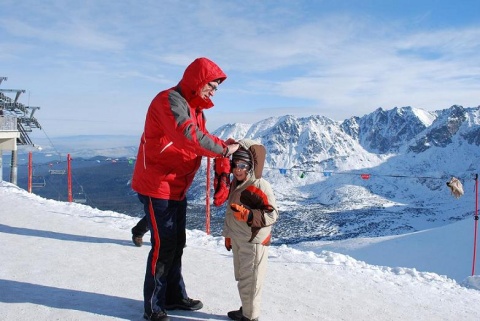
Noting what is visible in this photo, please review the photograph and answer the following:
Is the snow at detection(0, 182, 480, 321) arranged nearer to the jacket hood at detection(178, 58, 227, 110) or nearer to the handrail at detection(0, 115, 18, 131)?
the jacket hood at detection(178, 58, 227, 110)

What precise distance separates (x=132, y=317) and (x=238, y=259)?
1.26 meters

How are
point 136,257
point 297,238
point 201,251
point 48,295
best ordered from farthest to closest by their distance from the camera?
1. point 297,238
2. point 201,251
3. point 136,257
4. point 48,295

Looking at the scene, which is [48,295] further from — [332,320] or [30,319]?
[332,320]

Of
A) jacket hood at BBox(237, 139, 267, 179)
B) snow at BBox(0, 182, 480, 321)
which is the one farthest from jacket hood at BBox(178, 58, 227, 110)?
snow at BBox(0, 182, 480, 321)

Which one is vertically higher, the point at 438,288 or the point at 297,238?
the point at 438,288

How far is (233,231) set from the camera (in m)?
4.39

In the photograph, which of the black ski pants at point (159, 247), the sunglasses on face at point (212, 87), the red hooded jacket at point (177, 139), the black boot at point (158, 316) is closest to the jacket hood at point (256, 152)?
the red hooded jacket at point (177, 139)

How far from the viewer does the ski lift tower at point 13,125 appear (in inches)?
1083

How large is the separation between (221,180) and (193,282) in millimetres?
2176

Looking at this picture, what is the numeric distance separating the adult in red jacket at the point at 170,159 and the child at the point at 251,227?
0.91 ft

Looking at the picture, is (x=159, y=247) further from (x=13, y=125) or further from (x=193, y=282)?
(x=13, y=125)

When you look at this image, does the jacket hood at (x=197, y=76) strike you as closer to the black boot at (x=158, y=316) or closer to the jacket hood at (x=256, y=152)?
the jacket hood at (x=256, y=152)

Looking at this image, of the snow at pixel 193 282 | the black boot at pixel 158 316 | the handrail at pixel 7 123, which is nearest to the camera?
the black boot at pixel 158 316

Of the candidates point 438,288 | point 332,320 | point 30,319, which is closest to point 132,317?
point 30,319
